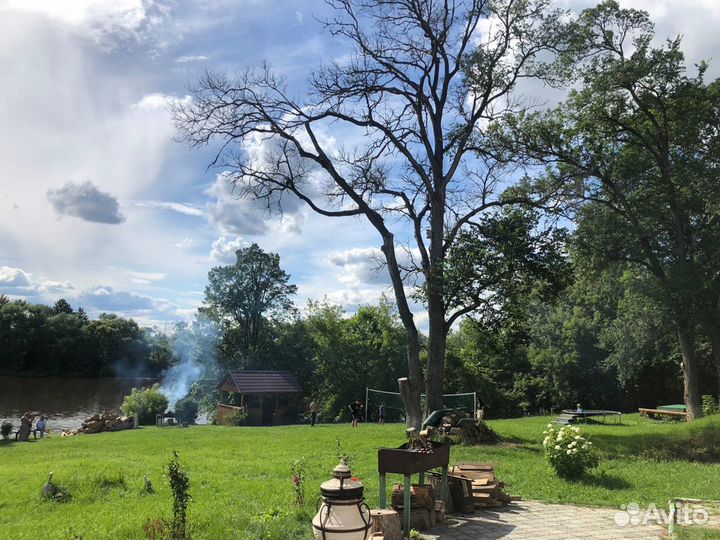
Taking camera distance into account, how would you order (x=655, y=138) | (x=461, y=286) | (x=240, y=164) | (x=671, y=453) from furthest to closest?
(x=655, y=138), (x=240, y=164), (x=461, y=286), (x=671, y=453)

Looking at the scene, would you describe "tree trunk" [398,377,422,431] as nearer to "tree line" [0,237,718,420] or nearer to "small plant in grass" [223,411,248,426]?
"tree line" [0,237,718,420]

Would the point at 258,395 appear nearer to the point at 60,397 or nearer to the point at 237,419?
the point at 237,419

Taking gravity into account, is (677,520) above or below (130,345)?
below

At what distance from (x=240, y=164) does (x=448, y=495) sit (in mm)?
13249

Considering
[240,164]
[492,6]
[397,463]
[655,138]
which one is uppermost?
[492,6]

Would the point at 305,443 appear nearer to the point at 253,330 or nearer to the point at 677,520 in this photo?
the point at 677,520

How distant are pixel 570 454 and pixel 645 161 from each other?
53.0 ft

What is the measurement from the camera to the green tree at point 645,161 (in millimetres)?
20656

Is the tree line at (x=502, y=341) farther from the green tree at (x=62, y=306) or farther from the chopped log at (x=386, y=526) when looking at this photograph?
the green tree at (x=62, y=306)

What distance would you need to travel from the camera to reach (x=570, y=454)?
1018 cm

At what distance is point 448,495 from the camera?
8.06m

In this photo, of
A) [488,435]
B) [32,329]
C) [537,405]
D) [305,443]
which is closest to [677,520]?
[488,435]

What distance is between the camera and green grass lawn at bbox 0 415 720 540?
7398 mm

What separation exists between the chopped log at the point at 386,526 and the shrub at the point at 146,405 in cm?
3078
